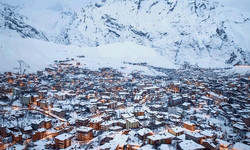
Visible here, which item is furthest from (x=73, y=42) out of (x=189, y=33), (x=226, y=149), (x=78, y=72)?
(x=226, y=149)

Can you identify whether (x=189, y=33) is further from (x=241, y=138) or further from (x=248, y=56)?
(x=241, y=138)

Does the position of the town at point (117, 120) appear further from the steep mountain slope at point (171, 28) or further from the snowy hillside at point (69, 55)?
the steep mountain slope at point (171, 28)

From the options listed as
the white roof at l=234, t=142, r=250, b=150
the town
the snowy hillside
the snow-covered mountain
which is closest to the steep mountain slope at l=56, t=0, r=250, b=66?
the snow-covered mountain

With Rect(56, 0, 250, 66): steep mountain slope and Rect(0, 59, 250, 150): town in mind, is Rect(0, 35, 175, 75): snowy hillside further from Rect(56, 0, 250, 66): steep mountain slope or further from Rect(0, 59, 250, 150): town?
Rect(56, 0, 250, 66): steep mountain slope

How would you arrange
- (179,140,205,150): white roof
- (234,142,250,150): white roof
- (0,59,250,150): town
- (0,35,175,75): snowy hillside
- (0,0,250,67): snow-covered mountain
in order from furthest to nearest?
1. (0,0,250,67): snow-covered mountain
2. (0,35,175,75): snowy hillside
3. (0,59,250,150): town
4. (234,142,250,150): white roof
5. (179,140,205,150): white roof

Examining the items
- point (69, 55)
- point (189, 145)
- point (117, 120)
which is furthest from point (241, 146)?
point (69, 55)

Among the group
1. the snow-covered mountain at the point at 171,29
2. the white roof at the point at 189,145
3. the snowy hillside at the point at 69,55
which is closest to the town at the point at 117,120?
the white roof at the point at 189,145
